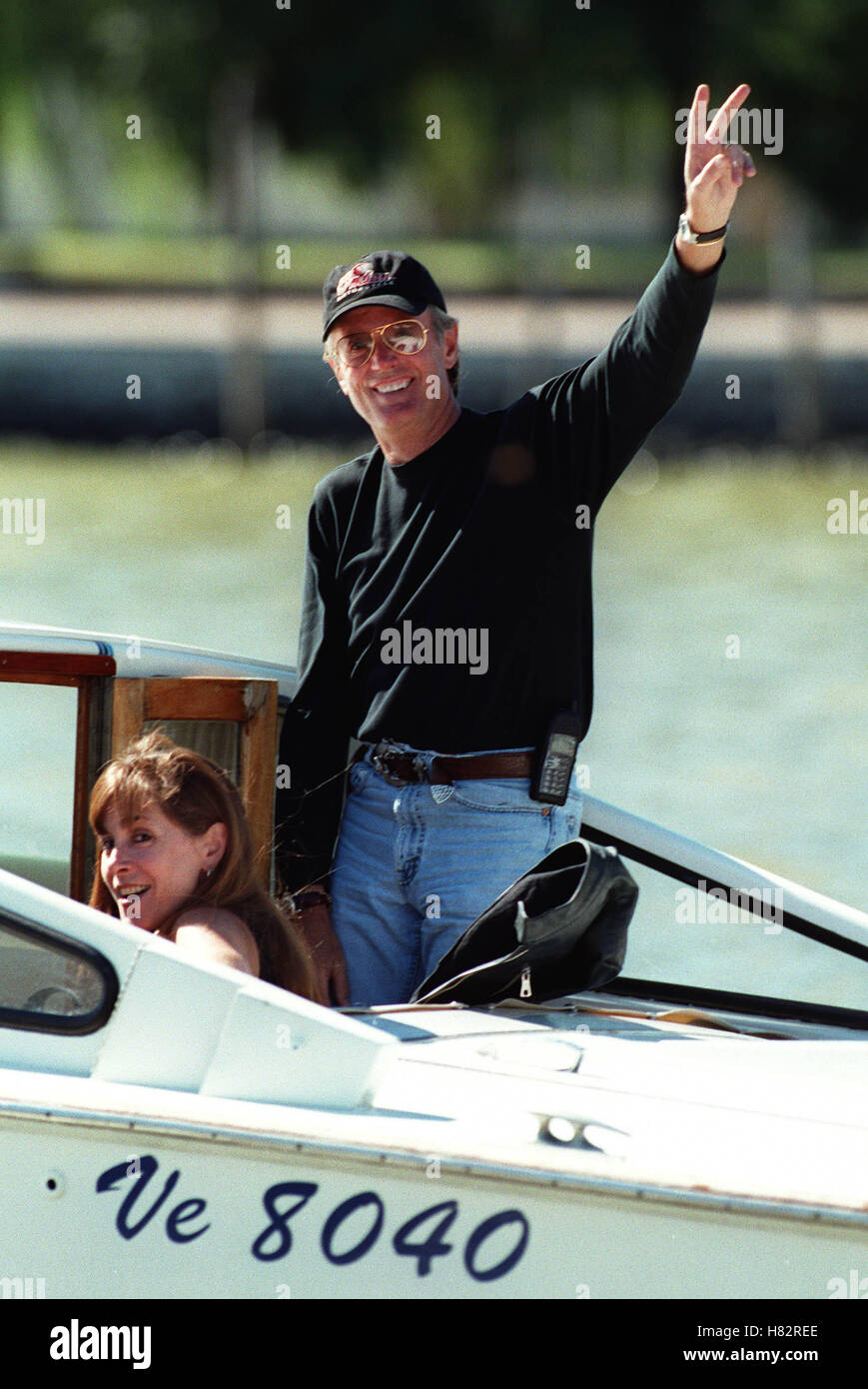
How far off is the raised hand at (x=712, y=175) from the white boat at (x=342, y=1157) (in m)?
1.40

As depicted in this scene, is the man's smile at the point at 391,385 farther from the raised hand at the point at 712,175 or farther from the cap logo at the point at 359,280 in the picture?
the raised hand at the point at 712,175

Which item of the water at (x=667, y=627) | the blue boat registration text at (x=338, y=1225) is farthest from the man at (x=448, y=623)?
the blue boat registration text at (x=338, y=1225)

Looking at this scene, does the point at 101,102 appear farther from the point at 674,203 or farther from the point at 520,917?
the point at 520,917

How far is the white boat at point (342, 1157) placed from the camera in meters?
2.83

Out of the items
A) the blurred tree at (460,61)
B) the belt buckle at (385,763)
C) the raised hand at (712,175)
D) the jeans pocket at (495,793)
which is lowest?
the jeans pocket at (495,793)

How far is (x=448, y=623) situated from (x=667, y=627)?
11.2m

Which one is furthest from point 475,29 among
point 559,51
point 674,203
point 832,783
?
point 832,783

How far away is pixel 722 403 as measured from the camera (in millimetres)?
21859

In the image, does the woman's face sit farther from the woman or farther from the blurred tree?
the blurred tree

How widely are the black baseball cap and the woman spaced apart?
2.83 feet

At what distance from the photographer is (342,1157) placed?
2.90 meters

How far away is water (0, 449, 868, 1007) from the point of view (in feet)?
14.8

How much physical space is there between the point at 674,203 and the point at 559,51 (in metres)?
5.42

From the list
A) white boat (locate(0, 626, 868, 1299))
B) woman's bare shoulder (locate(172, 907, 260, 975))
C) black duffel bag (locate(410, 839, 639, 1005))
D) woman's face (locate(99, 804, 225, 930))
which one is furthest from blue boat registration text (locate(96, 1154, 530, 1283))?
black duffel bag (locate(410, 839, 639, 1005))
